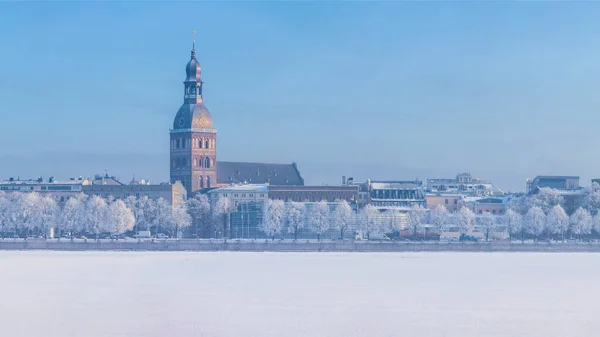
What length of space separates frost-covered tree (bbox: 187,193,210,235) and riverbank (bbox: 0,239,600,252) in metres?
27.2

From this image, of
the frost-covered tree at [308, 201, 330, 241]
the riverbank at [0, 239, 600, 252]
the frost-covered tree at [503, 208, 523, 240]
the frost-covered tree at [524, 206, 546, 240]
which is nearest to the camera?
the riverbank at [0, 239, 600, 252]

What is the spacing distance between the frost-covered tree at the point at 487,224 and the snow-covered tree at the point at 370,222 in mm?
10324

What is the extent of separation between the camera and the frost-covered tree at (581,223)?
4631 inches

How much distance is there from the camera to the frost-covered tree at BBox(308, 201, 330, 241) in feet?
404

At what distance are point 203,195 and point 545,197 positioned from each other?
36.2 m

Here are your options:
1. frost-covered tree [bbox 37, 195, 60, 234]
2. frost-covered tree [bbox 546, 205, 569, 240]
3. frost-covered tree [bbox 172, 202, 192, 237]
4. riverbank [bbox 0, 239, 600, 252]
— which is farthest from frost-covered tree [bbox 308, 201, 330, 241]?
frost-covered tree [bbox 37, 195, 60, 234]

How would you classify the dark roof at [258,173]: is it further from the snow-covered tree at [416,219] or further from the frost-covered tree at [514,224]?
the frost-covered tree at [514,224]

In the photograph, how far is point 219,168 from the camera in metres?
157

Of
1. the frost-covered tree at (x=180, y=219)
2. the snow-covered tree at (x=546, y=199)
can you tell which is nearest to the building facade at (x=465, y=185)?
the snow-covered tree at (x=546, y=199)

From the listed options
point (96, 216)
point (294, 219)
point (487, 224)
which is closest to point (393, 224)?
point (487, 224)

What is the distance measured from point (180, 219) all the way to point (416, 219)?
2319 cm

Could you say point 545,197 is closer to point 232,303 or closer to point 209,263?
point 209,263

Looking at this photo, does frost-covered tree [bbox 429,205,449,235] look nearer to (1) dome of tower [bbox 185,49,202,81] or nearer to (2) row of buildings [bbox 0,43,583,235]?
(2) row of buildings [bbox 0,43,583,235]

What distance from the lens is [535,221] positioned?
120 meters
